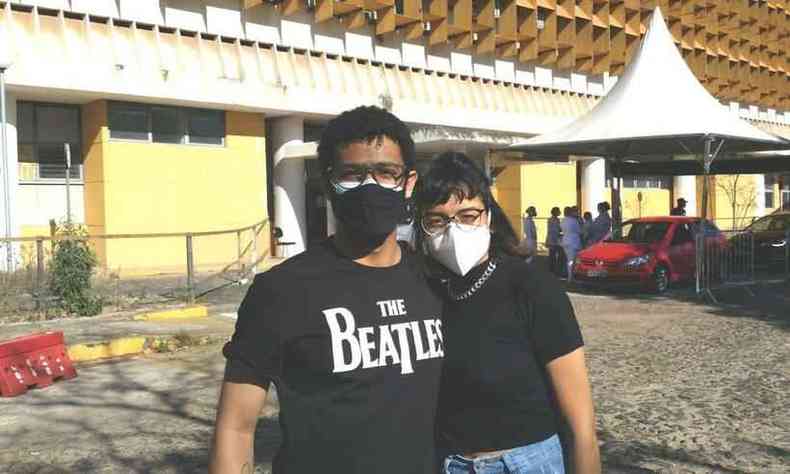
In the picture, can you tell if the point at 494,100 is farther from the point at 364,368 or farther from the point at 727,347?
the point at 364,368

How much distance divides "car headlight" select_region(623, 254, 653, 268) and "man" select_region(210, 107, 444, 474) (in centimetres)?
1334

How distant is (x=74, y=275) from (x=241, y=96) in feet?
36.0

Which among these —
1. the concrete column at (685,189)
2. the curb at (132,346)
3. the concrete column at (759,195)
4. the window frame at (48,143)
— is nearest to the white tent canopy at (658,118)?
the curb at (132,346)

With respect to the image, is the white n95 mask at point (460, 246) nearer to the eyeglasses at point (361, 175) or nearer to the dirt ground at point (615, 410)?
the eyeglasses at point (361, 175)

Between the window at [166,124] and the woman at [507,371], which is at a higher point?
the window at [166,124]

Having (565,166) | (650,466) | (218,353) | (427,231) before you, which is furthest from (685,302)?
(565,166)

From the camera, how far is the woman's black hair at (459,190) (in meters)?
2.45

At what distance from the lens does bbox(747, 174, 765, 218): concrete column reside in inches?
1965

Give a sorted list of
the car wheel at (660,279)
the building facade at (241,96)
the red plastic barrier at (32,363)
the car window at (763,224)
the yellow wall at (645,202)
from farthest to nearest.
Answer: the yellow wall at (645,202) < the building facade at (241,96) < the car window at (763,224) < the car wheel at (660,279) < the red plastic barrier at (32,363)

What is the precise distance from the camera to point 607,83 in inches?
1425

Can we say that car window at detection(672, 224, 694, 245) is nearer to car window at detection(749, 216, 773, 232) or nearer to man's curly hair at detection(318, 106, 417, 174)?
car window at detection(749, 216, 773, 232)

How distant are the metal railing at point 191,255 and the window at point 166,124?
627 centimetres

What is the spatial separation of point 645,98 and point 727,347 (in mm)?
7854

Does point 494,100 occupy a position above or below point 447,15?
below
